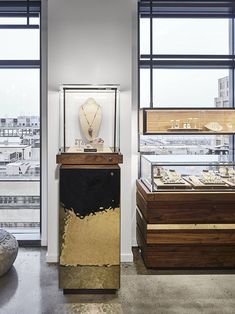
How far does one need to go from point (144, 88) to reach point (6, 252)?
9.29ft

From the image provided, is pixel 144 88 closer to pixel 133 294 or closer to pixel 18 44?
pixel 18 44

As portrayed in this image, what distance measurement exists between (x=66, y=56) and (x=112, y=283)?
8.61ft

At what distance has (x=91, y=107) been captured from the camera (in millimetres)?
4414

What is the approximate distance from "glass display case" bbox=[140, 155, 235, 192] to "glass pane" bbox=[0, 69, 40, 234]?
1805 mm

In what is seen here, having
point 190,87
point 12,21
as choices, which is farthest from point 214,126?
point 12,21

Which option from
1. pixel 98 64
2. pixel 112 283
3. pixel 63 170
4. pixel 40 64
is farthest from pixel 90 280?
pixel 40 64

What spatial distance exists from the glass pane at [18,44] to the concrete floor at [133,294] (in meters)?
2.83

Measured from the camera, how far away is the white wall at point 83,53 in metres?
4.60

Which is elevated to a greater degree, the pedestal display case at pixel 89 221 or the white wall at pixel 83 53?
the white wall at pixel 83 53

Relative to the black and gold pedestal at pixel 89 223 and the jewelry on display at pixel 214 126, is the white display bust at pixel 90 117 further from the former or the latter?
the jewelry on display at pixel 214 126

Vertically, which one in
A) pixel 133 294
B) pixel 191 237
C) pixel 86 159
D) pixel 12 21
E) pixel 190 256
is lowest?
pixel 133 294

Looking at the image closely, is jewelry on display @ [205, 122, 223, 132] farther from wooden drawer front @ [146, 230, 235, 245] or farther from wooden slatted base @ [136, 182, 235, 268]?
wooden drawer front @ [146, 230, 235, 245]

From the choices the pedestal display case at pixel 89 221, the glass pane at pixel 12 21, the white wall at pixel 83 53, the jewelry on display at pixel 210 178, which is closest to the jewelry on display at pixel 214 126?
the jewelry on display at pixel 210 178

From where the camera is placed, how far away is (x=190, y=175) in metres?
4.61
